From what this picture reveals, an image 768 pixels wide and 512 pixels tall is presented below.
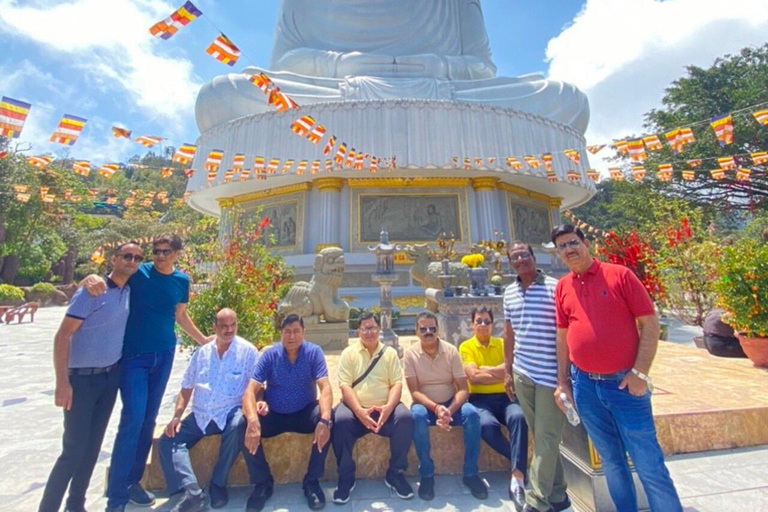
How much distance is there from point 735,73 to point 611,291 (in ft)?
65.7

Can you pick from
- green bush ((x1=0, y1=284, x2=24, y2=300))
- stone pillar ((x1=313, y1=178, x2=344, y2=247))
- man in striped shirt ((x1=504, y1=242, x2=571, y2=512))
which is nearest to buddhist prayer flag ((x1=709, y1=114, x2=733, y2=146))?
man in striped shirt ((x1=504, y1=242, x2=571, y2=512))

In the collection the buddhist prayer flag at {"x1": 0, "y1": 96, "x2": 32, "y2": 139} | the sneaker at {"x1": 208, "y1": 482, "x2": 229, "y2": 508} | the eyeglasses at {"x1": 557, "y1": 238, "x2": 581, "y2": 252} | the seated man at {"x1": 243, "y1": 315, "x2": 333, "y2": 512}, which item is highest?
the buddhist prayer flag at {"x1": 0, "y1": 96, "x2": 32, "y2": 139}

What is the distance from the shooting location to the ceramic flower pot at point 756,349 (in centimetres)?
418

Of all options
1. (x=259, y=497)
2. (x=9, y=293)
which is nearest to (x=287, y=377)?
(x=259, y=497)

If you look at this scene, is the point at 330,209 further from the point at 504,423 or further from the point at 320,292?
the point at 504,423

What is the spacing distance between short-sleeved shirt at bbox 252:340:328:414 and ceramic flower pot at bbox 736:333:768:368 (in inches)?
178

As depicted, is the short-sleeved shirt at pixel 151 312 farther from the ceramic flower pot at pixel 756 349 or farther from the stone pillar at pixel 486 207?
the stone pillar at pixel 486 207

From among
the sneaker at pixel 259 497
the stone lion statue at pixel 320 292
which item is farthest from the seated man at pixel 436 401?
the stone lion statue at pixel 320 292

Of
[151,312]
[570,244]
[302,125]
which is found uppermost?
[302,125]

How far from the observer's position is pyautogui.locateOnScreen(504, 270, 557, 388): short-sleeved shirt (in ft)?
7.07

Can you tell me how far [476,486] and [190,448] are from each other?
1.80m

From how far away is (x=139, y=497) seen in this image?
94.3 inches

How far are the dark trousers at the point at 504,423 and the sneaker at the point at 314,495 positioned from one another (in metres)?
1.05

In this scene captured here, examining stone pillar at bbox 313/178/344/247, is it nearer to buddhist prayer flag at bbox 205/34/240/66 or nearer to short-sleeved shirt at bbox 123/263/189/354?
buddhist prayer flag at bbox 205/34/240/66
